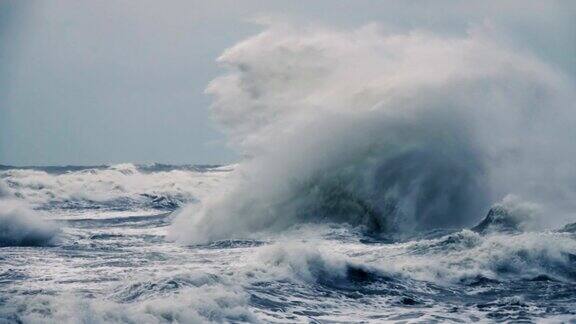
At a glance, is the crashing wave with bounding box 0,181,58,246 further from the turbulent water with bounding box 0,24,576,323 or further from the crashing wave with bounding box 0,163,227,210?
the crashing wave with bounding box 0,163,227,210

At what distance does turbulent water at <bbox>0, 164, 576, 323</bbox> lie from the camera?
11234 mm

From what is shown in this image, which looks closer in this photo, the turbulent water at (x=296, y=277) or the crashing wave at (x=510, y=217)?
the turbulent water at (x=296, y=277)

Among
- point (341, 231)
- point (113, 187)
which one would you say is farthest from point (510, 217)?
point (113, 187)

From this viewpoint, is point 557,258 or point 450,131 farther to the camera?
point 450,131

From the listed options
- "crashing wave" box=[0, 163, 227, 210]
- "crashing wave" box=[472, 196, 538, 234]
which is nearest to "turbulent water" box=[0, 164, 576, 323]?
"crashing wave" box=[472, 196, 538, 234]

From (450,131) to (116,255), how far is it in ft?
47.4

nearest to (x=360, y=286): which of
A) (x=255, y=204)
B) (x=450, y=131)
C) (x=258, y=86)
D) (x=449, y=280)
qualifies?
(x=449, y=280)

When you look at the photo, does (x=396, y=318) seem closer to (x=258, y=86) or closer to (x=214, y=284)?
(x=214, y=284)

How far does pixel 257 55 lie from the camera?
31.1 m

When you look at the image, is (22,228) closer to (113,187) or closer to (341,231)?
(341,231)

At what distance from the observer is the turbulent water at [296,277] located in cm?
1123

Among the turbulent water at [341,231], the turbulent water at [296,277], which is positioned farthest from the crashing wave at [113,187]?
the turbulent water at [296,277]

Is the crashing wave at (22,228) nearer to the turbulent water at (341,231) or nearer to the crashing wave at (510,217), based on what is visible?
the turbulent water at (341,231)

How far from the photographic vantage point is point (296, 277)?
1453 cm
